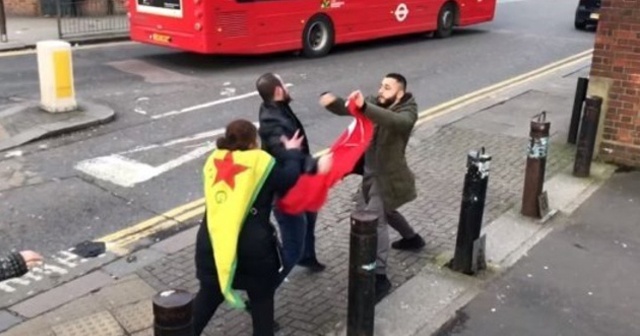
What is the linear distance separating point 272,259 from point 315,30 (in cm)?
1175

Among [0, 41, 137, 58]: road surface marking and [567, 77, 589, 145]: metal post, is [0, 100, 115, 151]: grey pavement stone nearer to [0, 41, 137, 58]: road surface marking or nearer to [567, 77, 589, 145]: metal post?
[0, 41, 137, 58]: road surface marking

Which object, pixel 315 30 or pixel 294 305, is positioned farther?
pixel 315 30

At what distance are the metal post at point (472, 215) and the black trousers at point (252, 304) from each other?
1.81 metres

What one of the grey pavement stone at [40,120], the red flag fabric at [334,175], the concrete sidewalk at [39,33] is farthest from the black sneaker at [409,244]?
the concrete sidewalk at [39,33]

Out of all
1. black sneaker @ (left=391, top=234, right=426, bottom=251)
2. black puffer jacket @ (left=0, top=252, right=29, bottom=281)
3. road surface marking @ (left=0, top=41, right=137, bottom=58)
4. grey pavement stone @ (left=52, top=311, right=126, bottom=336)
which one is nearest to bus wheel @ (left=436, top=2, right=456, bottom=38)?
road surface marking @ (left=0, top=41, right=137, bottom=58)

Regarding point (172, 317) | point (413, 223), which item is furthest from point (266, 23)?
point (172, 317)

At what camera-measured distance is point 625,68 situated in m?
7.96

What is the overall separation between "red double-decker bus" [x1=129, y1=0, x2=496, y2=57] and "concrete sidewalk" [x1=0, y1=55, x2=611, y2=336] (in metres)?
5.86

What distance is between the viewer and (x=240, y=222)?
3953mm

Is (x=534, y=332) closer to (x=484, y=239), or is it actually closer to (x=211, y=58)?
(x=484, y=239)

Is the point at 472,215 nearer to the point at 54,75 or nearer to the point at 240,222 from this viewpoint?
the point at 240,222

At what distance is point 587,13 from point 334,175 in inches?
712

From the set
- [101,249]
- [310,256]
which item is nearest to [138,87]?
[101,249]

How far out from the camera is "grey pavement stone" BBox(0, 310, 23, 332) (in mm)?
4691
